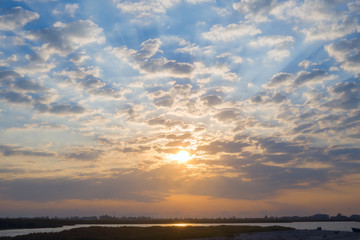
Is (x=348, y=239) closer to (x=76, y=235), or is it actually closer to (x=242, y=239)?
(x=242, y=239)

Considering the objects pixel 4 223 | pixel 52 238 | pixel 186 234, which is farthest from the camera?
pixel 4 223

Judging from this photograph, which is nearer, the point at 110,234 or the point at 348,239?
the point at 348,239

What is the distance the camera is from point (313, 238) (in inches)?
Answer: 3730

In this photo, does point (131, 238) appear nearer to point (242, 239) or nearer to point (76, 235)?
point (76, 235)

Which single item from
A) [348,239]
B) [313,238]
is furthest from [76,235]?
[348,239]

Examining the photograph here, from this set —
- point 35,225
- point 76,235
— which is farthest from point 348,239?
point 35,225

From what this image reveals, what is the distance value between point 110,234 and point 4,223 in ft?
391

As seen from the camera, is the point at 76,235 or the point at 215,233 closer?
the point at 76,235

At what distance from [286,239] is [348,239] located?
54.6 ft

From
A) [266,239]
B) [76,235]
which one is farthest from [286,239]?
[76,235]

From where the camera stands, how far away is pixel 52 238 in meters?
83.7

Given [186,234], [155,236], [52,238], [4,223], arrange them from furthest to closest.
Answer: [4,223] → [186,234] → [155,236] → [52,238]

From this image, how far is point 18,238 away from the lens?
84625 mm

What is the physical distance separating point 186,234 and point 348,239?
46707 mm
